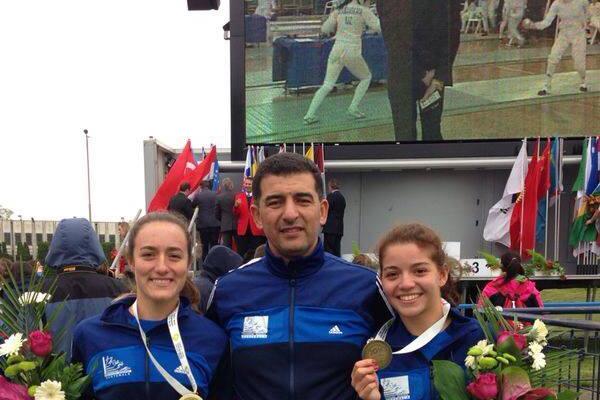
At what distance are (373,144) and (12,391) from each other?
11.6 meters

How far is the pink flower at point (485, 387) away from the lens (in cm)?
229

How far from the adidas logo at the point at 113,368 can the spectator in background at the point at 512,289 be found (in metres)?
5.62

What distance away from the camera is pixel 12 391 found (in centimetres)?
240

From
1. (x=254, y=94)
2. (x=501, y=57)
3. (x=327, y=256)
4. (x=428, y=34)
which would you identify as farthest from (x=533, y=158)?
(x=327, y=256)

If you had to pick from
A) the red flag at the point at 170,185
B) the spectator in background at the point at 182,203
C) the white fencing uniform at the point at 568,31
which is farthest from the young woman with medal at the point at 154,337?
the white fencing uniform at the point at 568,31

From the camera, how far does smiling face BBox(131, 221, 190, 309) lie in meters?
2.62

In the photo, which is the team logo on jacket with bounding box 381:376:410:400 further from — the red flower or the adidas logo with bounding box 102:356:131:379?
the red flower

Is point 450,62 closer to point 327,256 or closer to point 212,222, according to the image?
point 212,222

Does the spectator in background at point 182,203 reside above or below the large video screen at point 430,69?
below

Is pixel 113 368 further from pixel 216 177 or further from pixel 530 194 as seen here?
pixel 530 194

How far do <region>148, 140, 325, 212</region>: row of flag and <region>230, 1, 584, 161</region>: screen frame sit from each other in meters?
0.27

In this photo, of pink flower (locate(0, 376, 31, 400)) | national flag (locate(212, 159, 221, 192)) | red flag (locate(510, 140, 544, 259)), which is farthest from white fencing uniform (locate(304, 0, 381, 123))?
pink flower (locate(0, 376, 31, 400))

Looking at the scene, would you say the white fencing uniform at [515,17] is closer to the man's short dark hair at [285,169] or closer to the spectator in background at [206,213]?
the spectator in background at [206,213]

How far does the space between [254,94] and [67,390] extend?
11310mm
